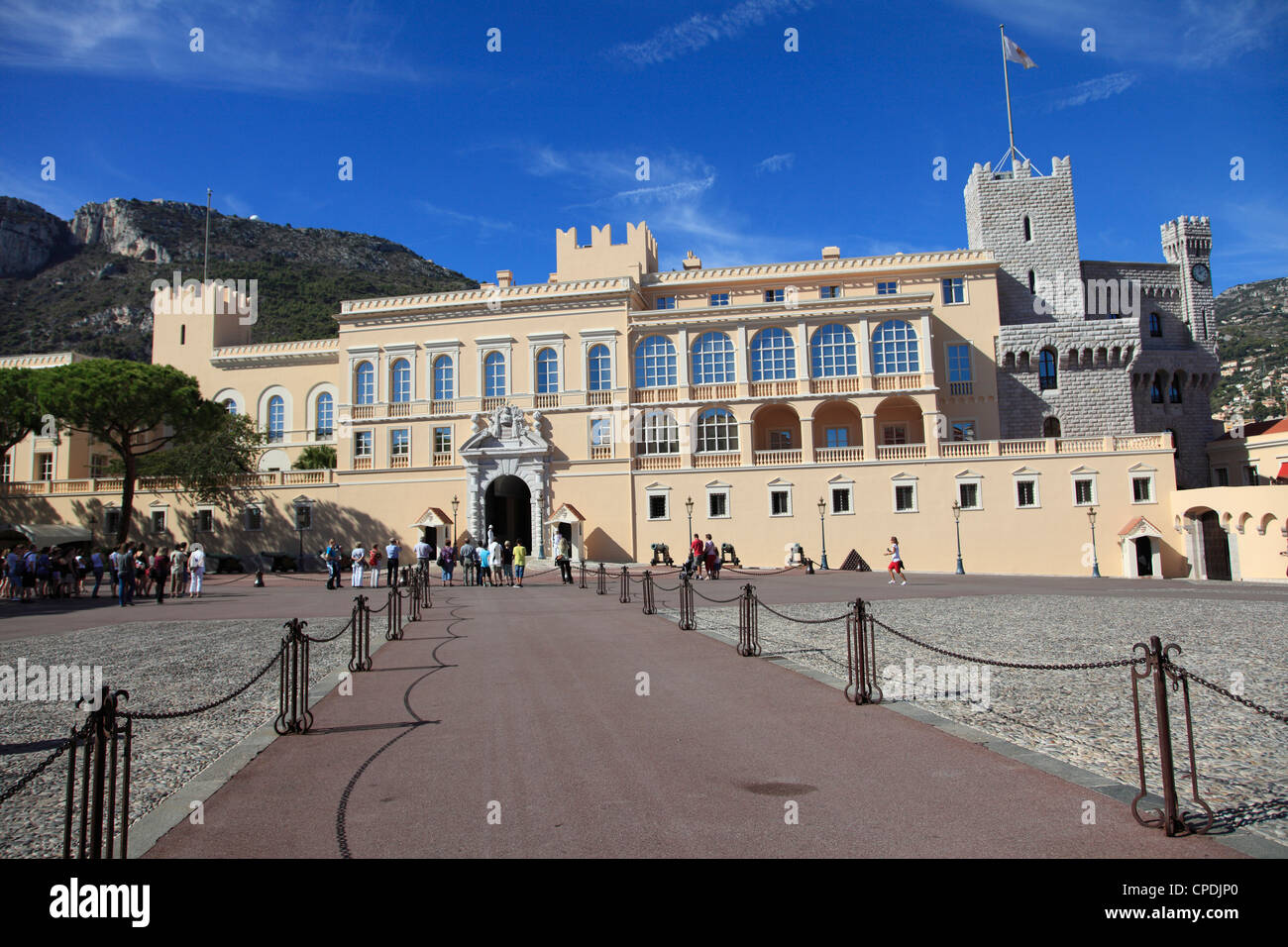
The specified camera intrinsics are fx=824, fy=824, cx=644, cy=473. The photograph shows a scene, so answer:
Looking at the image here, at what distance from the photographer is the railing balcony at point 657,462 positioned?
1652 inches

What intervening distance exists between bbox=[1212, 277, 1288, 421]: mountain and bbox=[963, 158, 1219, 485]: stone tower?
29.2 metres

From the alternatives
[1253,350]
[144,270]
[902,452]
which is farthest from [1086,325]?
[144,270]

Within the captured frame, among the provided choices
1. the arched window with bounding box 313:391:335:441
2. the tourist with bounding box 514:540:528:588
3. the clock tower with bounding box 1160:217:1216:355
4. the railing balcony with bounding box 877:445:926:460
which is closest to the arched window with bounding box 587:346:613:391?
the railing balcony with bounding box 877:445:926:460

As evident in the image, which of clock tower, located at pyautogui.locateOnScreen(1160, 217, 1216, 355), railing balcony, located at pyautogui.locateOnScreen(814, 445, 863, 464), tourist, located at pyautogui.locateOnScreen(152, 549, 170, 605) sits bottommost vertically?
tourist, located at pyautogui.locateOnScreen(152, 549, 170, 605)

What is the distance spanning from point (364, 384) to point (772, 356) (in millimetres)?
22426

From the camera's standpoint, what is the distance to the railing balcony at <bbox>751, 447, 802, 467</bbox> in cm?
4081

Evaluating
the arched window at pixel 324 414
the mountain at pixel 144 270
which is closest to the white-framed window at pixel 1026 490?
the arched window at pixel 324 414

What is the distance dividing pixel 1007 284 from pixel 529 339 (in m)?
27.4

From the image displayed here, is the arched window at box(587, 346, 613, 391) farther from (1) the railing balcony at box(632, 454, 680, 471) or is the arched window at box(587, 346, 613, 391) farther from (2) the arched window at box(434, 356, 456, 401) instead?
(2) the arched window at box(434, 356, 456, 401)

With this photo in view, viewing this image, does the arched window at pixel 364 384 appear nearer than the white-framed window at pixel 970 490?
No

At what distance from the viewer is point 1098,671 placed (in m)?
11.0

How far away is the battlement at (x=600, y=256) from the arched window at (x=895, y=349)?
15.0 meters

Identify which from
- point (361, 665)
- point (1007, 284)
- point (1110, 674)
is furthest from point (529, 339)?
point (1110, 674)

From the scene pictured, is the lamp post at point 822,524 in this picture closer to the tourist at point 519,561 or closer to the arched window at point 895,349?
the arched window at point 895,349
